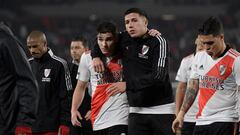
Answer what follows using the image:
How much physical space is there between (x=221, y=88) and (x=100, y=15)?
2895 cm

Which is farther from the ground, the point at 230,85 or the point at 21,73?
the point at 21,73

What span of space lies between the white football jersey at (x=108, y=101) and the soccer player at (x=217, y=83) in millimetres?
908

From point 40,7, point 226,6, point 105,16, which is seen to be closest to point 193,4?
point 226,6

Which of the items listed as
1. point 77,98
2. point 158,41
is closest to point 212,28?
point 158,41

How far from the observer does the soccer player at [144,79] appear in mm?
7078

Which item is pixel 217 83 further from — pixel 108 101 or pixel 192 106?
pixel 192 106

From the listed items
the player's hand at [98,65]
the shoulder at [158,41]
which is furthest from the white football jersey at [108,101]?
the shoulder at [158,41]

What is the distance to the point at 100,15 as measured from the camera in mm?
35375

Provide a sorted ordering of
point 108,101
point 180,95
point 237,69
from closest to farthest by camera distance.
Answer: point 237,69 < point 108,101 < point 180,95

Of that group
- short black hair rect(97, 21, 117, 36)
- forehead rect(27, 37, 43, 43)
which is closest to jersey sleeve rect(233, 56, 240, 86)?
short black hair rect(97, 21, 117, 36)

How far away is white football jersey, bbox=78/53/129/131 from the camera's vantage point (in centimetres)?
734

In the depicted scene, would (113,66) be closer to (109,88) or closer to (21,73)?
(109,88)

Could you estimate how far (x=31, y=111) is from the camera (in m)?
4.60

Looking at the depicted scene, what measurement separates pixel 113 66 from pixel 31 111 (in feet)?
9.41
